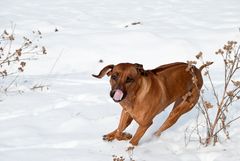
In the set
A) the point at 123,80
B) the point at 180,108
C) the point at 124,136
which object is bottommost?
the point at 124,136

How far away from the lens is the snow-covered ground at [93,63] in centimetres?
438

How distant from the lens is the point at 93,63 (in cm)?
768

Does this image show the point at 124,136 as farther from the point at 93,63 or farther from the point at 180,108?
the point at 93,63

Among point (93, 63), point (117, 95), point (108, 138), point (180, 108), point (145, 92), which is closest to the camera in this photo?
point (117, 95)

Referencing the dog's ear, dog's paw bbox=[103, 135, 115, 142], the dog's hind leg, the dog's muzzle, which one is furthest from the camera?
the dog's hind leg

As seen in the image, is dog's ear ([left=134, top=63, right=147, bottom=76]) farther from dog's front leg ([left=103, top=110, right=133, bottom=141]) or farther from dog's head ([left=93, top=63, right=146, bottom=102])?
dog's front leg ([left=103, top=110, right=133, bottom=141])

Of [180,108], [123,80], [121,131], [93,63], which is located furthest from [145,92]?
[93,63]

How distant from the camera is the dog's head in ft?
13.1

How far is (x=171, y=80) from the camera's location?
481 cm

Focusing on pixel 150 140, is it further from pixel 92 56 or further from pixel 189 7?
pixel 189 7

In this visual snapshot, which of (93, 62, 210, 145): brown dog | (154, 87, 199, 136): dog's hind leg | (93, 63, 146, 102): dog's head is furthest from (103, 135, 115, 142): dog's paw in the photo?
(93, 63, 146, 102): dog's head

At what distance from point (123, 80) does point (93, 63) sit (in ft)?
11.9

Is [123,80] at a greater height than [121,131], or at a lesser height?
greater

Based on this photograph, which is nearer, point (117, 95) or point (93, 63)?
point (117, 95)
